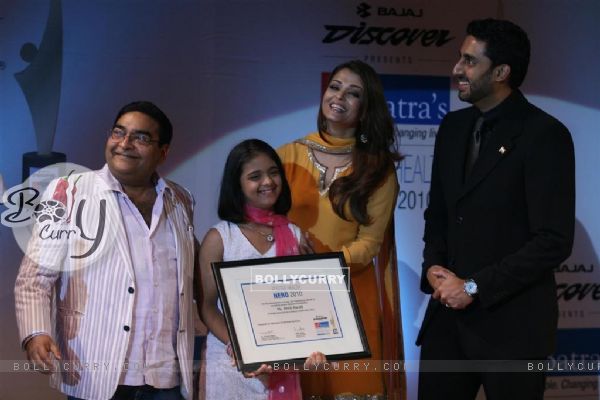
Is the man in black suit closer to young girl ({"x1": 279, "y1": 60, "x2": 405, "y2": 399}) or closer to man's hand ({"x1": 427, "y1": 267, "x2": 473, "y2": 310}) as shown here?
man's hand ({"x1": 427, "y1": 267, "x2": 473, "y2": 310})

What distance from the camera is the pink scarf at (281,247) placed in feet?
10.4

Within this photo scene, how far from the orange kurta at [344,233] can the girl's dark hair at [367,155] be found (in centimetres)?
4

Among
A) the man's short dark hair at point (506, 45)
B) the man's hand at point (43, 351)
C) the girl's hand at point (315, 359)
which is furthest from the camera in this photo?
the man's short dark hair at point (506, 45)

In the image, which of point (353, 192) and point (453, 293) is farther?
point (353, 192)

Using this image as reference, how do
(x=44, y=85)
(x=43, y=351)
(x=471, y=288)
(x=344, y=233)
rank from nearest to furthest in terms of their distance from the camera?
(x=43, y=351), (x=471, y=288), (x=344, y=233), (x=44, y=85)

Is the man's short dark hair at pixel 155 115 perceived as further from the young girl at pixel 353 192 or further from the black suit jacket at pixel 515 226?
the black suit jacket at pixel 515 226

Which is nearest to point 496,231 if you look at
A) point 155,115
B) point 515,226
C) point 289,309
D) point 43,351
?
point 515,226

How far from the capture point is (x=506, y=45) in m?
3.42

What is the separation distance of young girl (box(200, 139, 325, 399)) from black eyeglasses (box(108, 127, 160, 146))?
360mm

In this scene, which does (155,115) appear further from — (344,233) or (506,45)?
(506,45)

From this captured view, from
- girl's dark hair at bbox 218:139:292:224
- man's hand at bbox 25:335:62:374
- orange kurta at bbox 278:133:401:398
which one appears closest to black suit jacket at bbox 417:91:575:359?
orange kurta at bbox 278:133:401:398

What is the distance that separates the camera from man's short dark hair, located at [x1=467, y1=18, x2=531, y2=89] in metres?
3.43

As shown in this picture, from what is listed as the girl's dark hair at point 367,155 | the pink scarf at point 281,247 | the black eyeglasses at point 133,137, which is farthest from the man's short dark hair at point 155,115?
the girl's dark hair at point 367,155

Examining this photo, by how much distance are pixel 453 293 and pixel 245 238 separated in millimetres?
827
